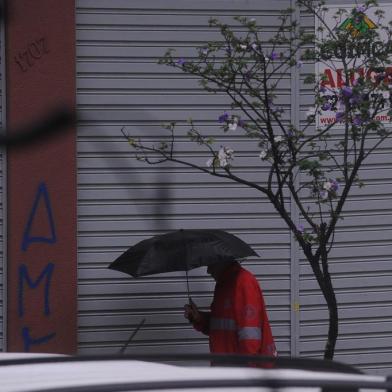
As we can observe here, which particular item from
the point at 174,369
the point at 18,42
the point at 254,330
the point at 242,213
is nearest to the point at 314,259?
the point at 254,330

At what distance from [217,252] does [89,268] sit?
1777mm

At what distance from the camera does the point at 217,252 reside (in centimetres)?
612

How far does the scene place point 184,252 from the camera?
6.22m

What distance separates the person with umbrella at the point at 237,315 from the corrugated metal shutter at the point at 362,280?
176cm

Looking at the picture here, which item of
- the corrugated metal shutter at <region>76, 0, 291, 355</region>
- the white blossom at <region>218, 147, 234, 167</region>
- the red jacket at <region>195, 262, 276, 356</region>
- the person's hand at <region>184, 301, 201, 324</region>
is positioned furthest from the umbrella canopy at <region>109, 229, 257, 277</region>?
the corrugated metal shutter at <region>76, 0, 291, 355</region>

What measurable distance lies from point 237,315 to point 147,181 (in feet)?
6.15

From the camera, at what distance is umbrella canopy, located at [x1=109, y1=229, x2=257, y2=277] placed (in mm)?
6109

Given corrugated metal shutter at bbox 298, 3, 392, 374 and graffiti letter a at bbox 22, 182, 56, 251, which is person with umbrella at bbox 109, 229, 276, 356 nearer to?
graffiti letter a at bbox 22, 182, 56, 251

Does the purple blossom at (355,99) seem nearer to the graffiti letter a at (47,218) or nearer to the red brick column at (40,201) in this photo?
the red brick column at (40,201)

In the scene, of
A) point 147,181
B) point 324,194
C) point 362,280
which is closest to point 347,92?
point 324,194

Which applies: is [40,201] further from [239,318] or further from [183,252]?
[239,318]

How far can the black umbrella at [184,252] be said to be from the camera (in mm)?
6109

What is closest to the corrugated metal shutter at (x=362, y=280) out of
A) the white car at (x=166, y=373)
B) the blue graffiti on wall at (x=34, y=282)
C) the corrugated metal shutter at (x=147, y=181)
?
the corrugated metal shutter at (x=147, y=181)

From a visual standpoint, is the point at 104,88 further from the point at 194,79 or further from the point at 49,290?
the point at 49,290
